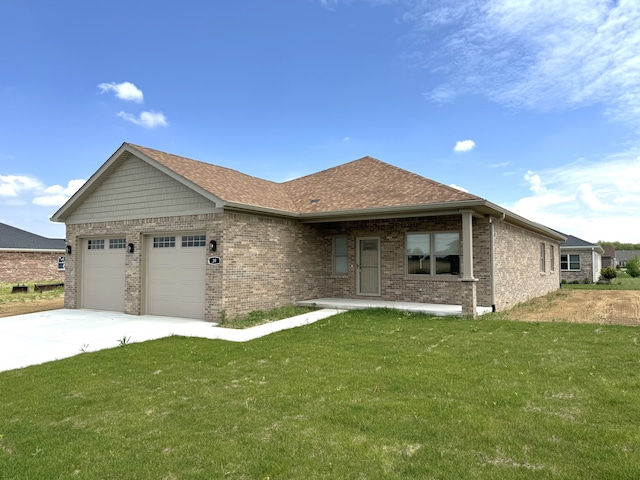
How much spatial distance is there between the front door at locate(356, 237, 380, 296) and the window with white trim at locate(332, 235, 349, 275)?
0.53 m

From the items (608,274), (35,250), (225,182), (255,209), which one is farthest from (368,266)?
(35,250)

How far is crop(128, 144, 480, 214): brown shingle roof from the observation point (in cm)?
1165

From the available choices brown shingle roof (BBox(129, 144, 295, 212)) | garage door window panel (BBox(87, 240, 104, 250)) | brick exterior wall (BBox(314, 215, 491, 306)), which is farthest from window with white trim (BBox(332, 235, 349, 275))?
garage door window panel (BBox(87, 240, 104, 250))

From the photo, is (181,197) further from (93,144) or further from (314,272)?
(93,144)

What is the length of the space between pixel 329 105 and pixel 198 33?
6.64 m

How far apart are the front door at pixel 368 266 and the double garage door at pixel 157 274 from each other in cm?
548

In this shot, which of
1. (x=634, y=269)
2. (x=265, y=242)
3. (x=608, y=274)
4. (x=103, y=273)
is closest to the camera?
(x=265, y=242)

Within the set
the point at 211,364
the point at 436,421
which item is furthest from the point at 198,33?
the point at 436,421

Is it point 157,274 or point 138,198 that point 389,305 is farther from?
point 138,198

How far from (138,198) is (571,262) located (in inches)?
1197

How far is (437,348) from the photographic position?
293 inches

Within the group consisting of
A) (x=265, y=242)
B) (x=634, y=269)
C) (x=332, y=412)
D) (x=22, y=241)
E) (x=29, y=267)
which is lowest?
Result: (x=332, y=412)

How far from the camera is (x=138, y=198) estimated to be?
1271 cm

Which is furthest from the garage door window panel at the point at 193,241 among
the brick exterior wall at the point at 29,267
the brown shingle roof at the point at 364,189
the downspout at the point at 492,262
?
the brick exterior wall at the point at 29,267
